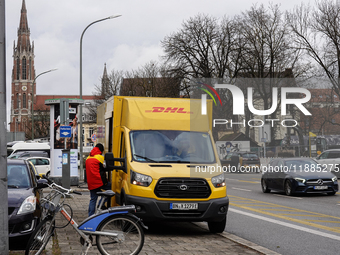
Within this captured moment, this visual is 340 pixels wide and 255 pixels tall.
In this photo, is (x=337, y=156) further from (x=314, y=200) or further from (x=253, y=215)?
(x=253, y=215)

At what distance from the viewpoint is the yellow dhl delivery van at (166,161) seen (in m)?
10.0

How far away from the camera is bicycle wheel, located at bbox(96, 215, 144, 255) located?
7.25 meters

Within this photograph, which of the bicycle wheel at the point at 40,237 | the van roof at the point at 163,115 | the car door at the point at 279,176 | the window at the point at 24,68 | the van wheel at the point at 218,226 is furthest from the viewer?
the window at the point at 24,68

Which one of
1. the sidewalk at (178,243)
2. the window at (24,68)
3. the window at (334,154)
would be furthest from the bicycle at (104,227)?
the window at (24,68)

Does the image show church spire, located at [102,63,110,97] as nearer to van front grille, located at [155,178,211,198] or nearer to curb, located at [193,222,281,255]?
van front grille, located at [155,178,211,198]

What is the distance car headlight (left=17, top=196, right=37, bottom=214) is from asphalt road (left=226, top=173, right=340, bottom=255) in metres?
3.96

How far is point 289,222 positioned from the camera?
39.9ft

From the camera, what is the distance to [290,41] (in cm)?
4216

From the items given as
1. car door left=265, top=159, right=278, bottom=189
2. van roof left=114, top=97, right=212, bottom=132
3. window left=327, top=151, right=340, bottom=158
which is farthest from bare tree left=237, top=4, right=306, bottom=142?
van roof left=114, top=97, right=212, bottom=132

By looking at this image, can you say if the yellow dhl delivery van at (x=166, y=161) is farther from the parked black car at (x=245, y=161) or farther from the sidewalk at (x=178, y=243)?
the parked black car at (x=245, y=161)

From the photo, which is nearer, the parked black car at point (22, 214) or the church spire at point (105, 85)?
the parked black car at point (22, 214)

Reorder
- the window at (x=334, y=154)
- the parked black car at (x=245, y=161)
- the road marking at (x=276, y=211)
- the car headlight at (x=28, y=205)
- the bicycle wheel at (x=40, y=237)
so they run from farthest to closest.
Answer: the parked black car at (x=245, y=161), the window at (x=334, y=154), the road marking at (x=276, y=211), the car headlight at (x=28, y=205), the bicycle wheel at (x=40, y=237)

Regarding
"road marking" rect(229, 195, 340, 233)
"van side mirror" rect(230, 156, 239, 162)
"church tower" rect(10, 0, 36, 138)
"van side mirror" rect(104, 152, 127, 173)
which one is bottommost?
"road marking" rect(229, 195, 340, 233)

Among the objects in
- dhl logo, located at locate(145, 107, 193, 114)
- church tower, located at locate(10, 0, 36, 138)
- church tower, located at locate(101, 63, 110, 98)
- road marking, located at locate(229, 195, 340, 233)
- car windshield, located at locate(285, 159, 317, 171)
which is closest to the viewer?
dhl logo, located at locate(145, 107, 193, 114)
